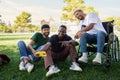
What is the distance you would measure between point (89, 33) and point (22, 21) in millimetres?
71668

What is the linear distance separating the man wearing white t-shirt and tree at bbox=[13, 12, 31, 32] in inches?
2780

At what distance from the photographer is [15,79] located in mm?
6109

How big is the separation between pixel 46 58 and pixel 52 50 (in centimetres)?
69

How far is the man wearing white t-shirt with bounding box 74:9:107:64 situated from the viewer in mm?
6008

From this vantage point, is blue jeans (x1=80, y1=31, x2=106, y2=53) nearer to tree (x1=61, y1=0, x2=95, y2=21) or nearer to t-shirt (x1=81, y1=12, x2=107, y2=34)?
t-shirt (x1=81, y1=12, x2=107, y2=34)

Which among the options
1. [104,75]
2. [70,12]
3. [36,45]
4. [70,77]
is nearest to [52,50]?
[36,45]

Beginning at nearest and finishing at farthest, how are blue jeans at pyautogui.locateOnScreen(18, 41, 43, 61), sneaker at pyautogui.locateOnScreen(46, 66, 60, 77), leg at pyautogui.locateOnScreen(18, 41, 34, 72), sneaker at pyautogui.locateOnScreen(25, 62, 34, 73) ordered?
1. sneaker at pyautogui.locateOnScreen(46, 66, 60, 77)
2. sneaker at pyautogui.locateOnScreen(25, 62, 34, 73)
3. leg at pyautogui.locateOnScreen(18, 41, 34, 72)
4. blue jeans at pyautogui.locateOnScreen(18, 41, 43, 61)

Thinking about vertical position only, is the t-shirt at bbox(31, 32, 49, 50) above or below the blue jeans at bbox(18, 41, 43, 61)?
above

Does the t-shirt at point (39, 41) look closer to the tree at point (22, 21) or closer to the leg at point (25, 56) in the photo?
the leg at point (25, 56)

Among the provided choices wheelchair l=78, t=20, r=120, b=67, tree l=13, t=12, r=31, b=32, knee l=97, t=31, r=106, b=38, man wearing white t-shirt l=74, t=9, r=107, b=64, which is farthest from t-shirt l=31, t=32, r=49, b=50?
tree l=13, t=12, r=31, b=32

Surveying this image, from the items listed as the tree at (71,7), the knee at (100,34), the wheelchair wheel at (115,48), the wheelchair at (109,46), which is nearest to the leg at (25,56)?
the wheelchair at (109,46)

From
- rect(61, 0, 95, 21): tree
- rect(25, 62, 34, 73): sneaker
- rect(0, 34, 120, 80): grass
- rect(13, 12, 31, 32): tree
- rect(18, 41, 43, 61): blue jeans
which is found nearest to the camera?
rect(0, 34, 120, 80): grass

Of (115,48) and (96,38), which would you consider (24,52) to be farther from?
(115,48)

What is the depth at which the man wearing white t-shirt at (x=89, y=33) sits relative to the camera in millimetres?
6008
